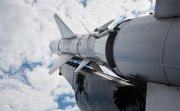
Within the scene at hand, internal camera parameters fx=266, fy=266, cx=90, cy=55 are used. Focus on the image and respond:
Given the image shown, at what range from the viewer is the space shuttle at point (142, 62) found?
4.88 m

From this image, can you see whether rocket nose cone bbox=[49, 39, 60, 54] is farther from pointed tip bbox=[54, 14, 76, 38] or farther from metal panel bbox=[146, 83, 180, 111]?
metal panel bbox=[146, 83, 180, 111]

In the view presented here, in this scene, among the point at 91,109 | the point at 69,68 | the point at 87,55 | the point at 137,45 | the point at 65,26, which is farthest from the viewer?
the point at 69,68

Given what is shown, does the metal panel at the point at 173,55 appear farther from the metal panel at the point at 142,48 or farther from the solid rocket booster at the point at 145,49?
the metal panel at the point at 142,48

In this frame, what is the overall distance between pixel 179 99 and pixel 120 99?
8.09ft

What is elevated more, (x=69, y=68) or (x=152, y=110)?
(x=152, y=110)

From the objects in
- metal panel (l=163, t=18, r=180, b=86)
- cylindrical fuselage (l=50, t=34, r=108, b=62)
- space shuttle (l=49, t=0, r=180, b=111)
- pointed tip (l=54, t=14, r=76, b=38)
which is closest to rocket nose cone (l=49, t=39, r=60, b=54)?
cylindrical fuselage (l=50, t=34, r=108, b=62)

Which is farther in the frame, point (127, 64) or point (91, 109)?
point (91, 109)

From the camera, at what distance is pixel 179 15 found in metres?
4.98

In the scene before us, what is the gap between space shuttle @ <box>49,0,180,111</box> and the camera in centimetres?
488

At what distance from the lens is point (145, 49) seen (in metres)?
5.48

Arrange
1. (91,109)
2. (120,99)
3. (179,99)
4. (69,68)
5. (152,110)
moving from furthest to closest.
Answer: (69,68) → (91,109) → (120,99) → (152,110) → (179,99)

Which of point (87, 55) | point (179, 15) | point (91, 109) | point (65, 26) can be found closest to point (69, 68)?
point (65, 26)

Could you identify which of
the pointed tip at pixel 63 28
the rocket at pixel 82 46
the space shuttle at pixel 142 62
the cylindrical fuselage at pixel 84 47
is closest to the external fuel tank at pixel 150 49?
the space shuttle at pixel 142 62

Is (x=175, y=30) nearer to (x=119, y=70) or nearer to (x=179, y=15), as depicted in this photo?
(x=179, y=15)
